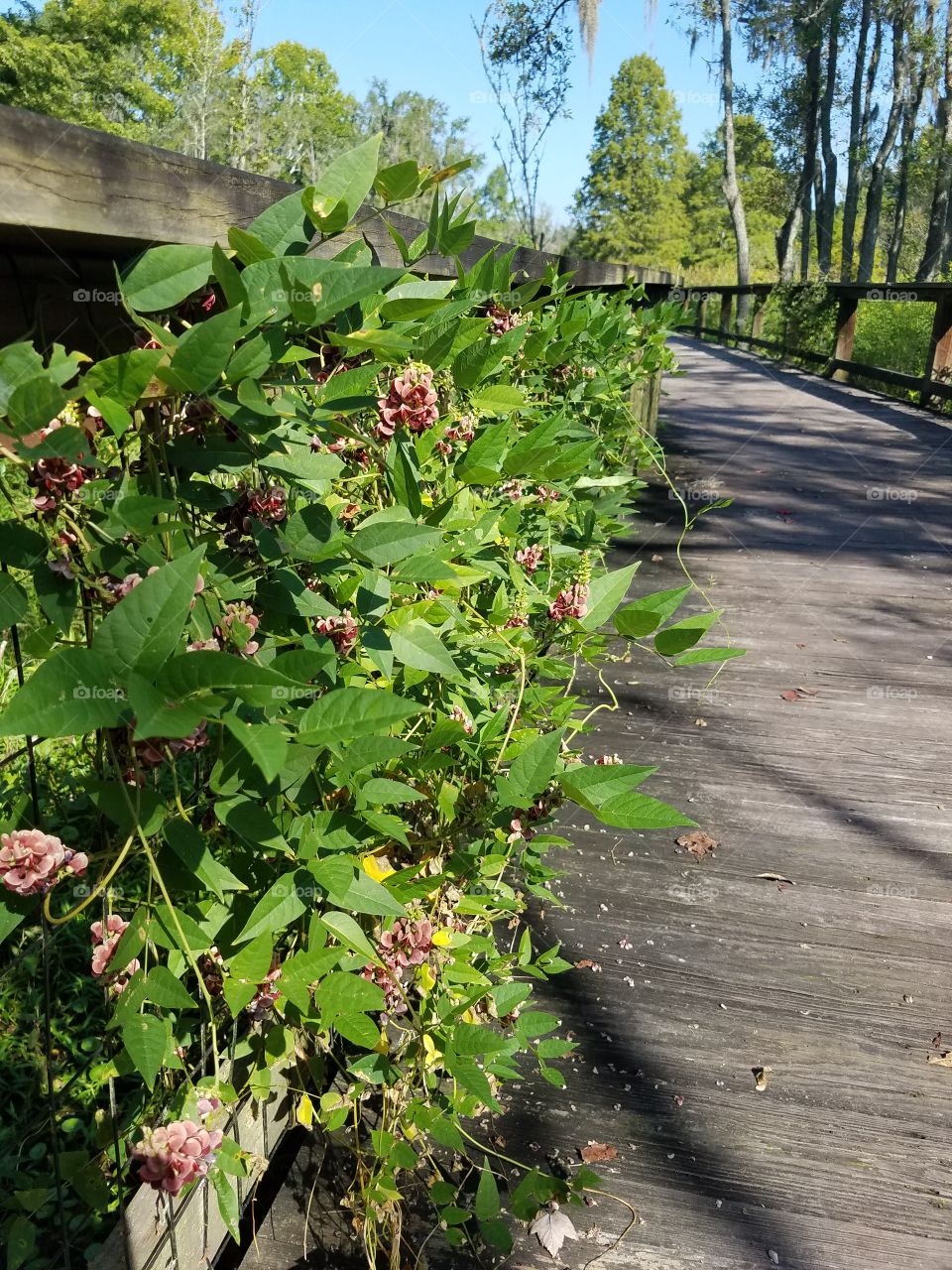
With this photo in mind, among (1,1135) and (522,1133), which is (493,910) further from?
(1,1135)

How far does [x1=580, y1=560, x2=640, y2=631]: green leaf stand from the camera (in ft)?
5.07

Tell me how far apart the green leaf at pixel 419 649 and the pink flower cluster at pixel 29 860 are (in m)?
0.46

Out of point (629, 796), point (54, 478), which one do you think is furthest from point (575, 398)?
point (54, 478)

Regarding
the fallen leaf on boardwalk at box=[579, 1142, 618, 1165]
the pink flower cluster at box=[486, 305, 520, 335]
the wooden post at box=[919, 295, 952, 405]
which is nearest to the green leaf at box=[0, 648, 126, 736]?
the fallen leaf on boardwalk at box=[579, 1142, 618, 1165]

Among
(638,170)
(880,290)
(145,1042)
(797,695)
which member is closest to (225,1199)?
(145,1042)

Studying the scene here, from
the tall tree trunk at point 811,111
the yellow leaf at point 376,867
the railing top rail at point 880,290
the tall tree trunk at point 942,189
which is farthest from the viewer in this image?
the tall tree trunk at point 811,111

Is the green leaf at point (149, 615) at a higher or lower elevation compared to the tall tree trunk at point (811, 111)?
lower

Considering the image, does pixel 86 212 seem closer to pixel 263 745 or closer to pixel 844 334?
pixel 263 745

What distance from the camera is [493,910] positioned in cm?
166

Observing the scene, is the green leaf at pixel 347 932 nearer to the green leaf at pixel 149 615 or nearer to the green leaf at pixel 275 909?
the green leaf at pixel 275 909

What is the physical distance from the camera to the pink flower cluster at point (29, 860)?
0.83 metres

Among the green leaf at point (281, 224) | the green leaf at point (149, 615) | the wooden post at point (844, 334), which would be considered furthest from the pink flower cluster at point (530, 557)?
the wooden post at point (844, 334)

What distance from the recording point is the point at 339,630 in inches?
44.9

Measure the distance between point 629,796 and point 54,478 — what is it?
0.82 metres
